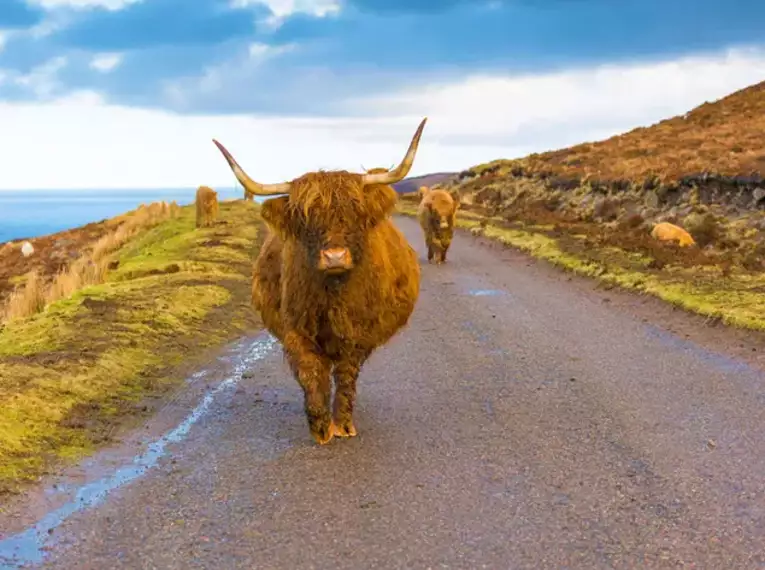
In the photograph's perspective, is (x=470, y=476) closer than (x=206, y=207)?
Yes

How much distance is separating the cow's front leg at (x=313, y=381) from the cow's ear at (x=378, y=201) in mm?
1058

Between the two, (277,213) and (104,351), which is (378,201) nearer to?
(277,213)

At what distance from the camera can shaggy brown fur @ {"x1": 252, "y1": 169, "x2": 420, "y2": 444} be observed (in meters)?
6.55

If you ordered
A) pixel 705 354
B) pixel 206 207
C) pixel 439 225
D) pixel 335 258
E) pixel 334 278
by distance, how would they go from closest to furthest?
pixel 335 258, pixel 334 278, pixel 705 354, pixel 439 225, pixel 206 207

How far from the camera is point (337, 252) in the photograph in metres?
6.36

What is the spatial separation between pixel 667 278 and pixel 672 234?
6146 mm

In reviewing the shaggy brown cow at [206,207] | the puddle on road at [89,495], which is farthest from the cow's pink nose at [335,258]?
the shaggy brown cow at [206,207]

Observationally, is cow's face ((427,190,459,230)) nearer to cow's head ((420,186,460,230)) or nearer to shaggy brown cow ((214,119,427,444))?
cow's head ((420,186,460,230))

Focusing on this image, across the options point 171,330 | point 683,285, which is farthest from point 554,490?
point 683,285

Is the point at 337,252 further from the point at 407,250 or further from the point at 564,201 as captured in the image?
the point at 564,201

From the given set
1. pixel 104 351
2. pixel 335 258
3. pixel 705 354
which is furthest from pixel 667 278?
pixel 335 258

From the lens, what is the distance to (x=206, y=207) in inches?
1203

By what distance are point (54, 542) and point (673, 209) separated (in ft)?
78.6

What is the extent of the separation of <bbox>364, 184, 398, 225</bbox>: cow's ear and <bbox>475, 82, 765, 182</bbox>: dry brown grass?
68.3ft
